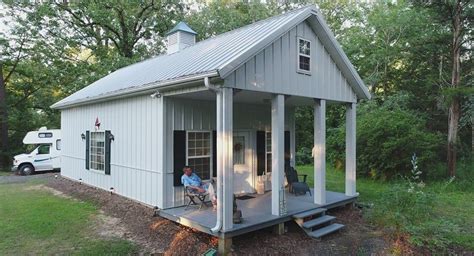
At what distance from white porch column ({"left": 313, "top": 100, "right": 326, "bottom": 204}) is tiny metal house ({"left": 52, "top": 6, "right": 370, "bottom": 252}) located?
25mm

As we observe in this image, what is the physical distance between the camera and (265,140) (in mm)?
9711

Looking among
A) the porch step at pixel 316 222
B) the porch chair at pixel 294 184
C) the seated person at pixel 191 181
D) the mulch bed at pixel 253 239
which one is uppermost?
the seated person at pixel 191 181

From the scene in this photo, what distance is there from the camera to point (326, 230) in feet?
22.0

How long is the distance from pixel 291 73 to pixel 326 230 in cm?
358

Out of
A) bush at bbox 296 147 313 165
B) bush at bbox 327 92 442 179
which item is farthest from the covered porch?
bush at bbox 296 147 313 165

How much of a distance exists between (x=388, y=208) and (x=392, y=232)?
A: 506mm

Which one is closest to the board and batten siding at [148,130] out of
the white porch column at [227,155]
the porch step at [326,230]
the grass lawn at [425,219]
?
the white porch column at [227,155]

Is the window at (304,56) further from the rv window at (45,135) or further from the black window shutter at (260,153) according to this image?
the rv window at (45,135)

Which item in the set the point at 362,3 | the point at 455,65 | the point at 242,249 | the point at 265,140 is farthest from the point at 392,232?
the point at 362,3

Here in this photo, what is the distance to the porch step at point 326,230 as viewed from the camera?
6.43 m

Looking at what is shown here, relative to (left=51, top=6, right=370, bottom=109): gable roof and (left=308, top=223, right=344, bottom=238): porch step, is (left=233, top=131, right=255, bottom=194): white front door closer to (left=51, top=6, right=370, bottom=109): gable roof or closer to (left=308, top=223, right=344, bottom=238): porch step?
(left=51, top=6, right=370, bottom=109): gable roof

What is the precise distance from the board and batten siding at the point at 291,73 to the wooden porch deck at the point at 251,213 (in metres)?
2.65

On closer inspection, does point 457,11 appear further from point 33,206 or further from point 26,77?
point 26,77

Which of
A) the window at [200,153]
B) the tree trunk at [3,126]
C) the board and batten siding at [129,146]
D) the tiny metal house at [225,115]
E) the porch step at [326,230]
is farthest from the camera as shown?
the tree trunk at [3,126]
